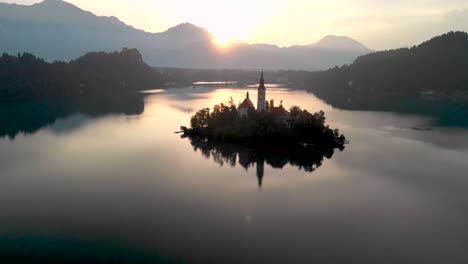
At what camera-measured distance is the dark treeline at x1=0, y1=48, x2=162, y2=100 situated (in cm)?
5000

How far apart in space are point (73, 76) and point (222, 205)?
1945 inches

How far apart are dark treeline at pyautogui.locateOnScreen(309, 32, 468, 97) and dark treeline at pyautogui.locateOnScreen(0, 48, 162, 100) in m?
30.3

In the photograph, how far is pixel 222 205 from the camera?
1328 cm

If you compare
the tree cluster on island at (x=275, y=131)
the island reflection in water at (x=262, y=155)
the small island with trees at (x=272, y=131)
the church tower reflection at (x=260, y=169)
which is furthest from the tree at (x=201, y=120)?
the church tower reflection at (x=260, y=169)

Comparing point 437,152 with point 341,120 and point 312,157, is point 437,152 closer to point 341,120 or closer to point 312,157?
point 312,157

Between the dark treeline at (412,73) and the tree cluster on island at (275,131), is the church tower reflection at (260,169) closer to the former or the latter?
the tree cluster on island at (275,131)

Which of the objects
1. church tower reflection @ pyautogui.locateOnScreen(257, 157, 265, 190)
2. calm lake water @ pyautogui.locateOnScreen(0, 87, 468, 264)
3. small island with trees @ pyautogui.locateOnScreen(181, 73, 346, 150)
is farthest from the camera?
small island with trees @ pyautogui.locateOnScreen(181, 73, 346, 150)

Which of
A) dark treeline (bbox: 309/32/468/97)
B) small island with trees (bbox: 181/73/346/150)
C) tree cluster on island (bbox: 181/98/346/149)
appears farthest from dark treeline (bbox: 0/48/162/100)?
tree cluster on island (bbox: 181/98/346/149)

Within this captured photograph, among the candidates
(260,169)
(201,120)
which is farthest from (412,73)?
(260,169)

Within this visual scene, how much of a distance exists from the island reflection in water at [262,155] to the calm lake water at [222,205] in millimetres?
308

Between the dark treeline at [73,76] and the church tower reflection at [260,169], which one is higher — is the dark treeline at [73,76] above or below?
above

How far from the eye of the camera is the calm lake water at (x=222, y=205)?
33.9 ft

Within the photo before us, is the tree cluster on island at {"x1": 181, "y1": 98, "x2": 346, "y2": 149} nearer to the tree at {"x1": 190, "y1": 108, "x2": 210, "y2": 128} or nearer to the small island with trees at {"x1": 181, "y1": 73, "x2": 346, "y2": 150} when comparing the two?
the small island with trees at {"x1": 181, "y1": 73, "x2": 346, "y2": 150}

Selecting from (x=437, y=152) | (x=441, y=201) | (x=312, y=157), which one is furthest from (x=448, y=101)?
(x=441, y=201)
